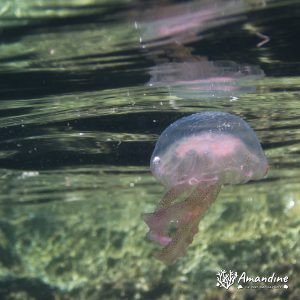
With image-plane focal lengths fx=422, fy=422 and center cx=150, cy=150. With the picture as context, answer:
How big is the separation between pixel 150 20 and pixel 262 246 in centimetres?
1057

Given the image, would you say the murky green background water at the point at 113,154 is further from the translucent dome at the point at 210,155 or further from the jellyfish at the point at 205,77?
the translucent dome at the point at 210,155

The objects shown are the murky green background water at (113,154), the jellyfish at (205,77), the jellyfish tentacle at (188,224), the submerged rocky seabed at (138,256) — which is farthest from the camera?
the submerged rocky seabed at (138,256)

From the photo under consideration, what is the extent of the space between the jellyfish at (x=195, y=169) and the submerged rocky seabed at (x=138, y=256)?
285 inches

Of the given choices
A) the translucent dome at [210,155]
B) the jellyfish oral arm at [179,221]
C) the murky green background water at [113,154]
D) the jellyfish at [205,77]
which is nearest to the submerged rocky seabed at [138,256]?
the murky green background water at [113,154]

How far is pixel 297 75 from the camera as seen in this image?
745 cm

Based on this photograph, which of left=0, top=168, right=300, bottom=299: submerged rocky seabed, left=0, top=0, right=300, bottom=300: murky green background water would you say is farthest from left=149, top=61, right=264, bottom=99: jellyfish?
left=0, top=168, right=300, bottom=299: submerged rocky seabed

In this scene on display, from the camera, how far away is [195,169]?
5887mm

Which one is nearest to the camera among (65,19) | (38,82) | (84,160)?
(65,19)

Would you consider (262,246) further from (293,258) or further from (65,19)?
(65,19)

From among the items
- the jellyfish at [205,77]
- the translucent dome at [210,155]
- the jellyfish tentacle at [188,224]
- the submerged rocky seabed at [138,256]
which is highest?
the jellyfish at [205,77]

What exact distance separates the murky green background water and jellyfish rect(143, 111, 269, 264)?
1.26 meters

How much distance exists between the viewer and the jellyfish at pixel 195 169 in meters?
5.50

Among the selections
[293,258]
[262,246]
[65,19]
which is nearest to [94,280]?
[262,246]

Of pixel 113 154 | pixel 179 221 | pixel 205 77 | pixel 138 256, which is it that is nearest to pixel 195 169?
pixel 179 221
